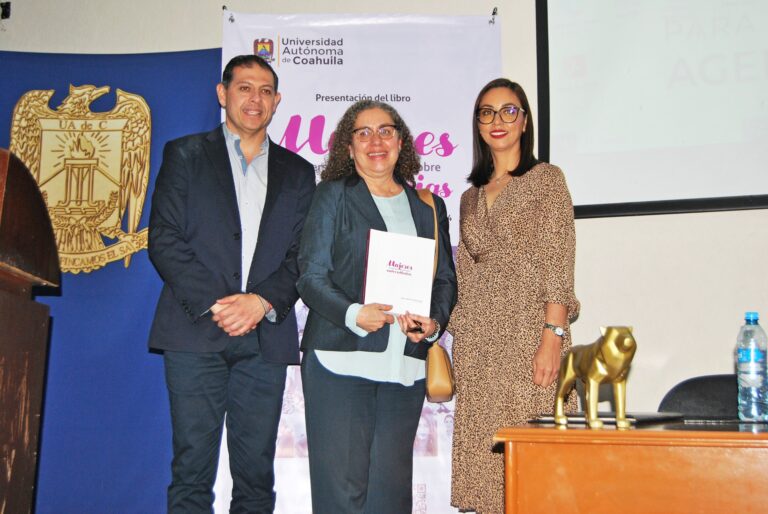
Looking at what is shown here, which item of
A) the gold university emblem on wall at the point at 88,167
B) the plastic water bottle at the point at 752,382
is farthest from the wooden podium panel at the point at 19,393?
the gold university emblem on wall at the point at 88,167

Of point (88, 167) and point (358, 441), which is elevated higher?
point (88, 167)

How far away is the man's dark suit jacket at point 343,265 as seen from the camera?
7.81ft

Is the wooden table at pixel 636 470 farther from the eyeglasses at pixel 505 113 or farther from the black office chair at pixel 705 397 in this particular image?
the eyeglasses at pixel 505 113

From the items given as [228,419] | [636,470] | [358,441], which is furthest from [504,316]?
[636,470]

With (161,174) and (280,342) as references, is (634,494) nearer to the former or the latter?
(280,342)

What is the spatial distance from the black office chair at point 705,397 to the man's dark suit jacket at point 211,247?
4.16ft

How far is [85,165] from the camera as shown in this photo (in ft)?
11.5

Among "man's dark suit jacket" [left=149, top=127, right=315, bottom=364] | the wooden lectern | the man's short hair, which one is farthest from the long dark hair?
the wooden lectern

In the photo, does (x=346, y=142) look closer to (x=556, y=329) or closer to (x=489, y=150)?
(x=489, y=150)

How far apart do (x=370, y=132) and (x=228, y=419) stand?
3.68ft

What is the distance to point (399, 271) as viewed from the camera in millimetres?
2438

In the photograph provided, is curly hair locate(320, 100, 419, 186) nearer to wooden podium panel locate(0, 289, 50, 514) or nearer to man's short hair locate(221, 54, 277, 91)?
man's short hair locate(221, 54, 277, 91)

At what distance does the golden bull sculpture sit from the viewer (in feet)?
5.28

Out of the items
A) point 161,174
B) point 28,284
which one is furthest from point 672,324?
point 28,284
